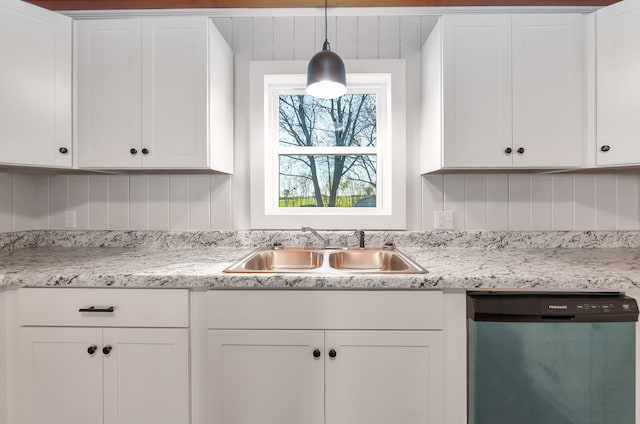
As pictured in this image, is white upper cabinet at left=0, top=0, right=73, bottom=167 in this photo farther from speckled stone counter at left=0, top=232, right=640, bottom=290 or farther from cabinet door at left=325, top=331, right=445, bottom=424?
cabinet door at left=325, top=331, right=445, bottom=424

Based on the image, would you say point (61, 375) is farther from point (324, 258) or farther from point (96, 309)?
point (324, 258)

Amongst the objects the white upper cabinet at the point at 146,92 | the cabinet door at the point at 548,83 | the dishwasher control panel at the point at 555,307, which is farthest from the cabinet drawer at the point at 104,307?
the cabinet door at the point at 548,83

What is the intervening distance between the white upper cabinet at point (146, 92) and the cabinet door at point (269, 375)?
889 mm

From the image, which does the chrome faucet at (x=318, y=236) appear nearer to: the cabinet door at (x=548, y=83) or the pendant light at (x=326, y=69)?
the pendant light at (x=326, y=69)

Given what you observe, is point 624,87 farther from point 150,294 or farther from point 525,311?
point 150,294

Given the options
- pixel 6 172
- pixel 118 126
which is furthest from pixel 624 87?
pixel 6 172

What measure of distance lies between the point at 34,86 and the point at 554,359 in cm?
247

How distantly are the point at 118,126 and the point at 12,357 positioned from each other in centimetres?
106

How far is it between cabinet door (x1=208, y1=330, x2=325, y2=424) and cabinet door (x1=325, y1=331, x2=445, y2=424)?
6cm

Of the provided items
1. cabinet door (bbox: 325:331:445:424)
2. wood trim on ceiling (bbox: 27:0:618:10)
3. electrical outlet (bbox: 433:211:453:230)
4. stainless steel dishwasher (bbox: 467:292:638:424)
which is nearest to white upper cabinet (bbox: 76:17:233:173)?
wood trim on ceiling (bbox: 27:0:618:10)

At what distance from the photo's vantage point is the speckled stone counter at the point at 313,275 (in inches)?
46.2

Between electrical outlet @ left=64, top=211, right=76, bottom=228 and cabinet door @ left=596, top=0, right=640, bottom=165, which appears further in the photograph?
electrical outlet @ left=64, top=211, right=76, bottom=228

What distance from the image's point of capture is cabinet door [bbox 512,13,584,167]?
154 cm

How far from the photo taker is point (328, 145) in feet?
6.73
